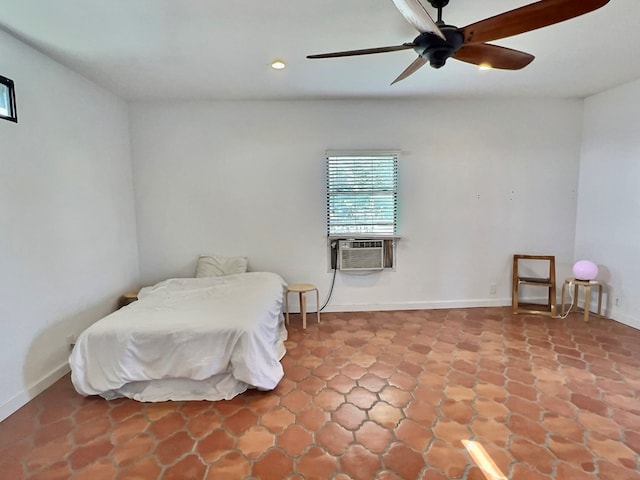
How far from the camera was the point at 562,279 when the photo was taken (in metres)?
4.24

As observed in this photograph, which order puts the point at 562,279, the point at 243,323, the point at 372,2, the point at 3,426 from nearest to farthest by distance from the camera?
the point at 372,2
the point at 3,426
the point at 243,323
the point at 562,279

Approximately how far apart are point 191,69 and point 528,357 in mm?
3991

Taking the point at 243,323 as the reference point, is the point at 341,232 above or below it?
above

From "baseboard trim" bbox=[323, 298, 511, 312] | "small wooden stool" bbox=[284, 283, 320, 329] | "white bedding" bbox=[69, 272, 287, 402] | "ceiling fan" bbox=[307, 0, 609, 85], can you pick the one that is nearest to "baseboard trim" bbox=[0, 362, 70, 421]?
"white bedding" bbox=[69, 272, 287, 402]

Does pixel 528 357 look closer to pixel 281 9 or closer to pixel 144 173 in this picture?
pixel 281 9

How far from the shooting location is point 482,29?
1719 millimetres

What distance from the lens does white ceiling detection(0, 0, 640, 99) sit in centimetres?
203

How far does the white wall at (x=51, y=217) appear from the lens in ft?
7.52

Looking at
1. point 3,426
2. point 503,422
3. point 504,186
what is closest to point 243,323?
point 3,426

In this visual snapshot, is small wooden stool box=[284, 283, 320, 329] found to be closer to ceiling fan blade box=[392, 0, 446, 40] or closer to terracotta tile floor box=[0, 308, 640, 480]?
terracotta tile floor box=[0, 308, 640, 480]

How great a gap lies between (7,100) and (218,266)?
231 cm

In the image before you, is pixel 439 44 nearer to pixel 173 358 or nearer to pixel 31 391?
pixel 173 358

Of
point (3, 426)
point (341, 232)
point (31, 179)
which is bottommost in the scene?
point (3, 426)

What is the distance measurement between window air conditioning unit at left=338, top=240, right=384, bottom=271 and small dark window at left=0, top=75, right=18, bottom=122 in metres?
3.13
